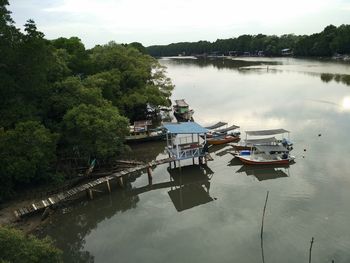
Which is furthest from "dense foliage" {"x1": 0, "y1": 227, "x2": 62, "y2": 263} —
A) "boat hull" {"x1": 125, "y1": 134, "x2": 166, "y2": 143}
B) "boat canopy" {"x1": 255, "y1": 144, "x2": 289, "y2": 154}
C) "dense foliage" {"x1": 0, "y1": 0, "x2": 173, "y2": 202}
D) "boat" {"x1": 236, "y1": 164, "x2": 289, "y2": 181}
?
"boat hull" {"x1": 125, "y1": 134, "x2": 166, "y2": 143}

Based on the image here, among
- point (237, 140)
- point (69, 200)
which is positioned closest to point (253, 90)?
point (237, 140)

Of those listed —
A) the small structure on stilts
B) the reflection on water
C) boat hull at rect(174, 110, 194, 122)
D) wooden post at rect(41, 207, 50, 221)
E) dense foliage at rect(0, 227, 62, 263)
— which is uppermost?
dense foliage at rect(0, 227, 62, 263)

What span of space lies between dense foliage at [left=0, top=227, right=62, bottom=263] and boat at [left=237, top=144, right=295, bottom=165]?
20.8m

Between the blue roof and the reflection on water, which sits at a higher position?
the blue roof

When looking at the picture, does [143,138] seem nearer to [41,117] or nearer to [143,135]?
[143,135]

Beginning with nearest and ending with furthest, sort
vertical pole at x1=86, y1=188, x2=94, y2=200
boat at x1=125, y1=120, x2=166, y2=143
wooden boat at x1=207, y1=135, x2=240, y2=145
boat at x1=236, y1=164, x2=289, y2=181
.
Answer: vertical pole at x1=86, y1=188, x2=94, y2=200, boat at x1=236, y1=164, x2=289, y2=181, wooden boat at x1=207, y1=135, x2=240, y2=145, boat at x1=125, y1=120, x2=166, y2=143

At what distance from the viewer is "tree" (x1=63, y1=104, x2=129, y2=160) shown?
26844 mm

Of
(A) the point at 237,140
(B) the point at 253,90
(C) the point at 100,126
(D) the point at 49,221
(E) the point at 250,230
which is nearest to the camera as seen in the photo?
(E) the point at 250,230

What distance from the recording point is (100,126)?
1062 inches

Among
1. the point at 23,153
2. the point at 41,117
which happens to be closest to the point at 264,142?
the point at 41,117

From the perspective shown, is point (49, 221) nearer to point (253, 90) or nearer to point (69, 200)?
point (69, 200)

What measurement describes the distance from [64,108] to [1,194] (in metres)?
9.20

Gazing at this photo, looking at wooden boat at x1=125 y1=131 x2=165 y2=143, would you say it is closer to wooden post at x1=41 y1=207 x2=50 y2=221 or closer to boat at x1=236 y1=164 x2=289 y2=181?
boat at x1=236 y1=164 x2=289 y2=181

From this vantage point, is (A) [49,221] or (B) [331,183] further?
(B) [331,183]
